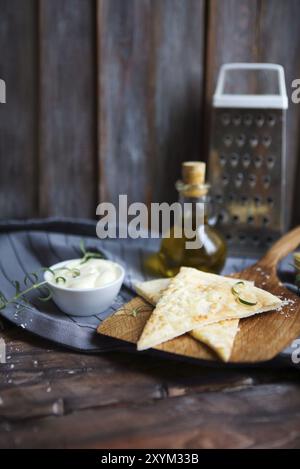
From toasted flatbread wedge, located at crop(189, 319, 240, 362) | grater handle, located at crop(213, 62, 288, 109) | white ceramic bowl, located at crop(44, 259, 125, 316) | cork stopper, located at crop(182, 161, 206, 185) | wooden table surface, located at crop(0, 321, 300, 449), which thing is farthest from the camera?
grater handle, located at crop(213, 62, 288, 109)

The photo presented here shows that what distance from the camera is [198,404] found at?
842 millimetres

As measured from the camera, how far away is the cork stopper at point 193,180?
1232mm

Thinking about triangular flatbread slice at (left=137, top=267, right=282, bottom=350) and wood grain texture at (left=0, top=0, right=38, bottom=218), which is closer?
triangular flatbread slice at (left=137, top=267, right=282, bottom=350)

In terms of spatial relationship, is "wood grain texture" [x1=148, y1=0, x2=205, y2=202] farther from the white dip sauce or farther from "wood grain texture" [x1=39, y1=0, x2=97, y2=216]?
the white dip sauce

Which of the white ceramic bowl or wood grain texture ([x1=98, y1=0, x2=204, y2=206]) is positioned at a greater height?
wood grain texture ([x1=98, y1=0, x2=204, y2=206])

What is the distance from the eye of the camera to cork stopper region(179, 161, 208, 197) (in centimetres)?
123

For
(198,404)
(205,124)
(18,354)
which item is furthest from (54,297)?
(205,124)

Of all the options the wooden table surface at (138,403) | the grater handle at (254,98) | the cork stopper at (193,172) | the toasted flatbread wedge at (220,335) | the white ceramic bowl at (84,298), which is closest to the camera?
the wooden table surface at (138,403)

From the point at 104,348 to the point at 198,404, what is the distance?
226 mm

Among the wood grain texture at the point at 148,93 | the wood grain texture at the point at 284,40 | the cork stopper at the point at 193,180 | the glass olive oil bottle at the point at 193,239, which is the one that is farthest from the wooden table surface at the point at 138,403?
the wood grain texture at the point at 284,40

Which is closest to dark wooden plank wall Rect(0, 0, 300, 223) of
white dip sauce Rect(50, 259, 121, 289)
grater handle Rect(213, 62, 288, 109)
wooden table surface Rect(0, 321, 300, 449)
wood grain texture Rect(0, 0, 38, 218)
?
wood grain texture Rect(0, 0, 38, 218)

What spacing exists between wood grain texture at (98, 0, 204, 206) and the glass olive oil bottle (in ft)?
1.10

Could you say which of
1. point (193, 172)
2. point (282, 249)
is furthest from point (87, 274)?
point (282, 249)

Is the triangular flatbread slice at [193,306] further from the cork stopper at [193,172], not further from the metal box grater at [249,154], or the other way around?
the metal box grater at [249,154]
